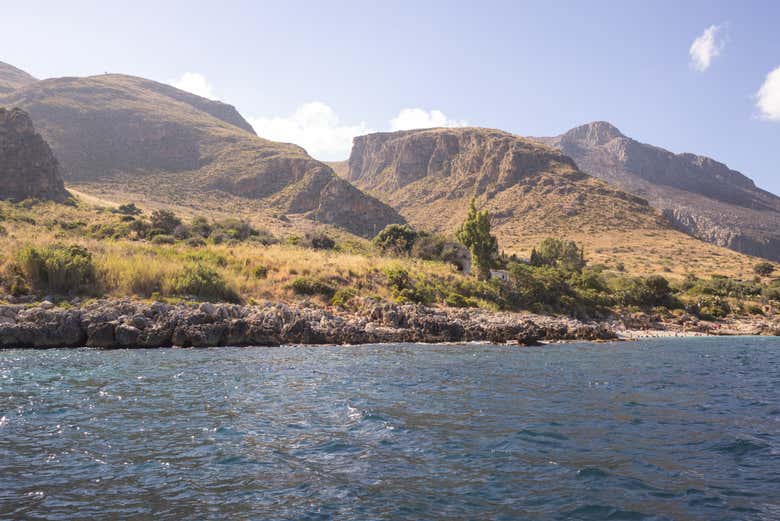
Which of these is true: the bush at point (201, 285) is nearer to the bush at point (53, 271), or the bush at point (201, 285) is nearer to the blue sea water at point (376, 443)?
the bush at point (53, 271)

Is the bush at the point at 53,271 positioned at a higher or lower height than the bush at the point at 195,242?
lower

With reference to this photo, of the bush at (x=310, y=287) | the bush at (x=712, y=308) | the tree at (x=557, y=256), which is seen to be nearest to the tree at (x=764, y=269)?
the tree at (x=557, y=256)

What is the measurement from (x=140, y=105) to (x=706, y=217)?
167 metres

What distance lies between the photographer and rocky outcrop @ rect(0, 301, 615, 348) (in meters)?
22.5

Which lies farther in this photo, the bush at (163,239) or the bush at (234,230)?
the bush at (234,230)

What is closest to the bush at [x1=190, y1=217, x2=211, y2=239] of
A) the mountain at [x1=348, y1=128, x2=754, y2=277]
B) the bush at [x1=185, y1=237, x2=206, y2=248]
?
the bush at [x1=185, y1=237, x2=206, y2=248]

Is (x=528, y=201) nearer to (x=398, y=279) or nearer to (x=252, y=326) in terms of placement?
(x=398, y=279)

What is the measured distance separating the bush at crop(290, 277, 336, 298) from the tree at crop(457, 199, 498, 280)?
15.7m

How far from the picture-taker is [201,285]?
3075cm

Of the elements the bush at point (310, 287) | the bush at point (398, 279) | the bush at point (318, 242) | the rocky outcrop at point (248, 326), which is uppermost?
the bush at point (318, 242)

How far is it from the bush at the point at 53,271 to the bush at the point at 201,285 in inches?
168

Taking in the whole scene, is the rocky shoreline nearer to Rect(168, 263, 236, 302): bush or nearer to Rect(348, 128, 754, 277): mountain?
Rect(168, 263, 236, 302): bush

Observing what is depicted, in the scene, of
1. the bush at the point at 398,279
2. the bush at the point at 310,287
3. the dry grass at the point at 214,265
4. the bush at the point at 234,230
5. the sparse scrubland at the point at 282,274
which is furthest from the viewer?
the bush at the point at 234,230

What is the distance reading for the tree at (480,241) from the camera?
4588cm
